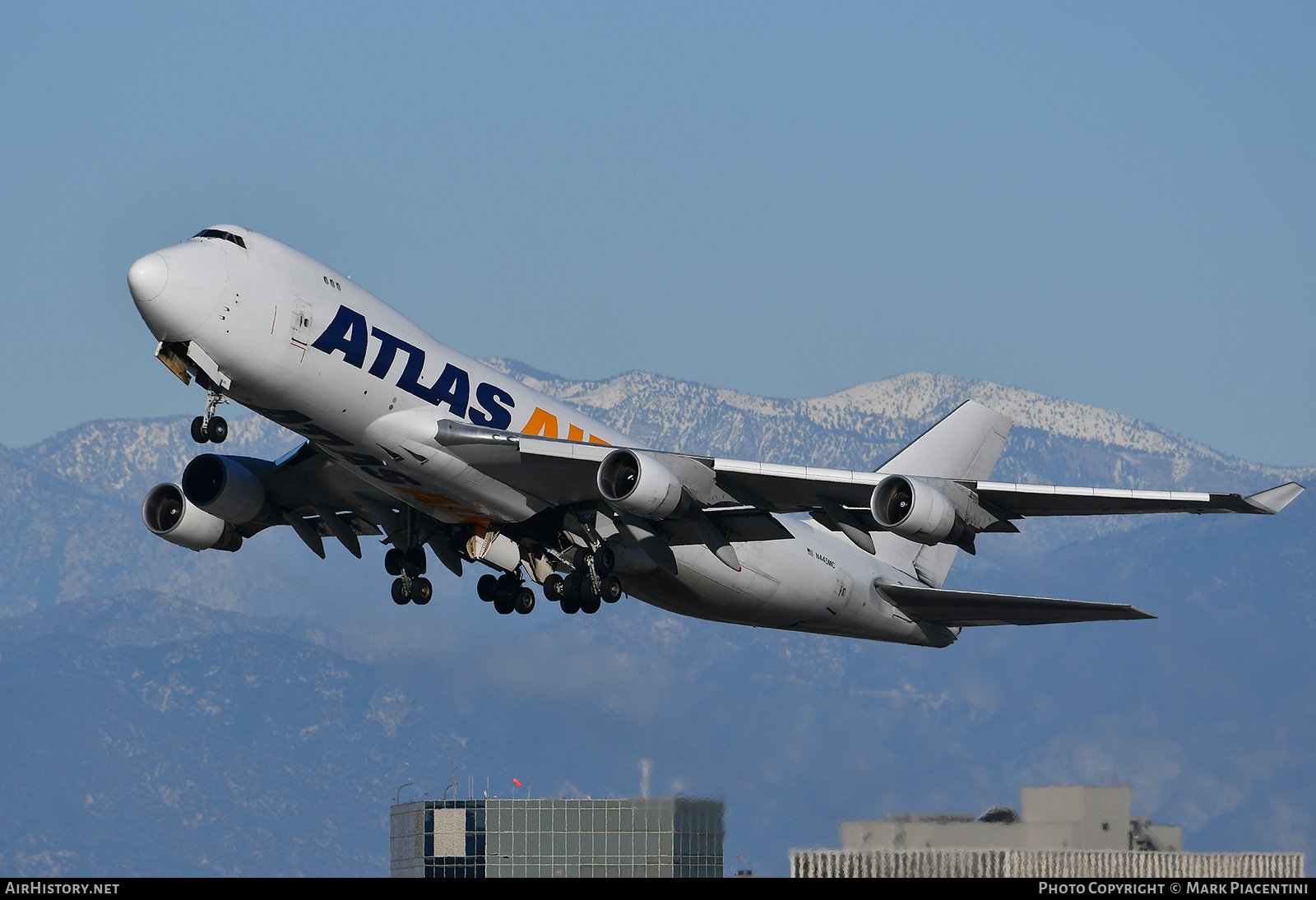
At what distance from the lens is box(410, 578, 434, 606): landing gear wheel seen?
37.4 m

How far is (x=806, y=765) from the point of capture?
135000 millimetres

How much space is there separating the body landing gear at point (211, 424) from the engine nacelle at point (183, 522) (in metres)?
8.28

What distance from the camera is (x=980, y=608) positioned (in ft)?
138

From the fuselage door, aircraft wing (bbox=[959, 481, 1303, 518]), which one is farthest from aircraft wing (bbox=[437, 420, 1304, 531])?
the fuselage door

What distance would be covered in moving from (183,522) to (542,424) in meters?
9.51

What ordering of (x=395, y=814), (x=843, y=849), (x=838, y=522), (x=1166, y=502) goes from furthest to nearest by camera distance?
(x=395, y=814) → (x=843, y=849) → (x=838, y=522) → (x=1166, y=502)

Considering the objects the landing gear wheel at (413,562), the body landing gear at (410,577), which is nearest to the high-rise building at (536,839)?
the body landing gear at (410,577)

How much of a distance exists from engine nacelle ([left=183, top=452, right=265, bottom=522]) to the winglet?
69.9 feet

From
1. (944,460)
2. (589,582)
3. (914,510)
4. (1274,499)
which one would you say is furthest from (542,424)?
(944,460)

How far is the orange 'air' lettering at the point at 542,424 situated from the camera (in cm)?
3462

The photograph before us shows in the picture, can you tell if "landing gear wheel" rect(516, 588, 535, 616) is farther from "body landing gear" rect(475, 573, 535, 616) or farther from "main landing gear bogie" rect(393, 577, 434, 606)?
"main landing gear bogie" rect(393, 577, 434, 606)
